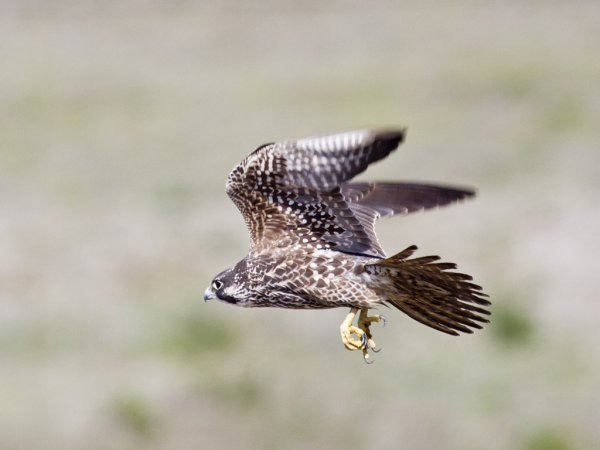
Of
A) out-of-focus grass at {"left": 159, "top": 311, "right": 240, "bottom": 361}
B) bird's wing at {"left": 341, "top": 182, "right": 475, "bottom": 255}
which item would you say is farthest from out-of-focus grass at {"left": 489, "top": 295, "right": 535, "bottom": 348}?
bird's wing at {"left": 341, "top": 182, "right": 475, "bottom": 255}

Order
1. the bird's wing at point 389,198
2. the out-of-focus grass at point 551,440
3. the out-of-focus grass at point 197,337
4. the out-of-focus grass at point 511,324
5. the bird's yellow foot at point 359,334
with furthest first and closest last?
1. the out-of-focus grass at point 511,324
2. the out-of-focus grass at point 197,337
3. the out-of-focus grass at point 551,440
4. the bird's wing at point 389,198
5. the bird's yellow foot at point 359,334

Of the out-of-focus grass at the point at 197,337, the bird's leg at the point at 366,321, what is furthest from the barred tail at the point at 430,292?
the out-of-focus grass at the point at 197,337

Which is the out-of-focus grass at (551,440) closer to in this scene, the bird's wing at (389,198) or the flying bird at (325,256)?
the bird's wing at (389,198)

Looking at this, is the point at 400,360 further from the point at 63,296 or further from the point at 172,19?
the point at 172,19

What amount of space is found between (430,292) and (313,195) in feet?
3.22

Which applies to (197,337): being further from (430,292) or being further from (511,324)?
(430,292)

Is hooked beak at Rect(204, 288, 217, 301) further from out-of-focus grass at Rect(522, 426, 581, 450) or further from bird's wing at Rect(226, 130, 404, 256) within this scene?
out-of-focus grass at Rect(522, 426, 581, 450)

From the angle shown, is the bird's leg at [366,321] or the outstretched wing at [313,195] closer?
the outstretched wing at [313,195]

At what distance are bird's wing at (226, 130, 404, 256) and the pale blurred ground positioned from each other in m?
10.2

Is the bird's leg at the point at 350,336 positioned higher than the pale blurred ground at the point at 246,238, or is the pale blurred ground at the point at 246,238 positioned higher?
the bird's leg at the point at 350,336

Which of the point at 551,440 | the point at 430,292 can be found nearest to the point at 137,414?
the point at 551,440

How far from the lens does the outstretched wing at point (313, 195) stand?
961 cm

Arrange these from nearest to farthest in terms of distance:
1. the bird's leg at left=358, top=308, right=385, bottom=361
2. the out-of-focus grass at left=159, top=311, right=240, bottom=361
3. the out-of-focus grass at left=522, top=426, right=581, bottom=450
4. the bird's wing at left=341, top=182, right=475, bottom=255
A: the bird's leg at left=358, top=308, right=385, bottom=361, the bird's wing at left=341, top=182, right=475, bottom=255, the out-of-focus grass at left=522, top=426, right=581, bottom=450, the out-of-focus grass at left=159, top=311, right=240, bottom=361

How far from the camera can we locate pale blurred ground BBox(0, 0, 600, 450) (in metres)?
20.7
